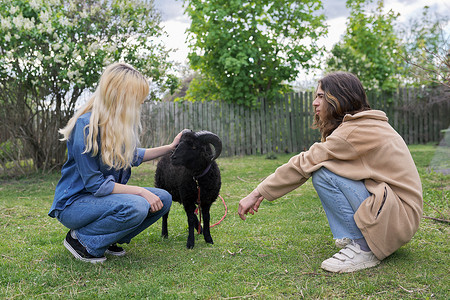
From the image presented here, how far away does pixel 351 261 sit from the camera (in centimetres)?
315

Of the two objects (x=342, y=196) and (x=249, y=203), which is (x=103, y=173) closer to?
(x=249, y=203)

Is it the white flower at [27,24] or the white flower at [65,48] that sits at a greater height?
the white flower at [27,24]

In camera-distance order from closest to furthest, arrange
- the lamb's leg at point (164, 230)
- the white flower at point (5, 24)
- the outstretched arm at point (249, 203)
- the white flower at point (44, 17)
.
Result: the outstretched arm at point (249, 203) → the lamb's leg at point (164, 230) → the white flower at point (5, 24) → the white flower at point (44, 17)

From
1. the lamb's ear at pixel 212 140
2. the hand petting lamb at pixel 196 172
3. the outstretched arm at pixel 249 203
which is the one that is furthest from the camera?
the hand petting lamb at pixel 196 172

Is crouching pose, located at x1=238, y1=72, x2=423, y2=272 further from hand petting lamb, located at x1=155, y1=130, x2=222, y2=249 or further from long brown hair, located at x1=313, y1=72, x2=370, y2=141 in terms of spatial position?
hand petting lamb, located at x1=155, y1=130, x2=222, y2=249

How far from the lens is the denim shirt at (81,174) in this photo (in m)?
3.27

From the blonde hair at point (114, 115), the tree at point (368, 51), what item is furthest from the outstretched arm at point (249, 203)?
the tree at point (368, 51)

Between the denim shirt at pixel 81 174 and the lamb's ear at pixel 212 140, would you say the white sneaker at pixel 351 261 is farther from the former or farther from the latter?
the denim shirt at pixel 81 174

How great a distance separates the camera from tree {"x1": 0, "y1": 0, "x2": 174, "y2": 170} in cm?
822

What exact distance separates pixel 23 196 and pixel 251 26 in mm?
9110

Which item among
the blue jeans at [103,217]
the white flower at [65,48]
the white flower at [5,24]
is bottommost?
the blue jeans at [103,217]

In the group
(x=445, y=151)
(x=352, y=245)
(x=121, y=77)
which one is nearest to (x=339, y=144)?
(x=352, y=245)

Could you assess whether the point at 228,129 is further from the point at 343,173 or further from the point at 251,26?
the point at 343,173

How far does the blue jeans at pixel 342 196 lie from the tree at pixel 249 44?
9665 mm
